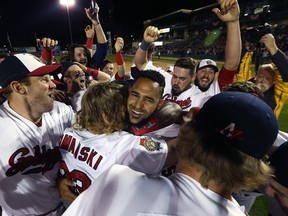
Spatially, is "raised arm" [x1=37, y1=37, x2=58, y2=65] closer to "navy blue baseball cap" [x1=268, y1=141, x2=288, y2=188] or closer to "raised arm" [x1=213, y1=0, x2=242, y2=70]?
"raised arm" [x1=213, y1=0, x2=242, y2=70]

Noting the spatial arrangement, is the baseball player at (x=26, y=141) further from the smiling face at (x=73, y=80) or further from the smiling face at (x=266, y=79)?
the smiling face at (x=266, y=79)

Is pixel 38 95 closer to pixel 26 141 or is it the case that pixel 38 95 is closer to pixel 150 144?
pixel 26 141

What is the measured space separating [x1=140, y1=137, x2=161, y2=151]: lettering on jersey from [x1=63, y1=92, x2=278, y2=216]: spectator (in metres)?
0.57

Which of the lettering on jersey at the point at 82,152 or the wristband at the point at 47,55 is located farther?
the wristband at the point at 47,55

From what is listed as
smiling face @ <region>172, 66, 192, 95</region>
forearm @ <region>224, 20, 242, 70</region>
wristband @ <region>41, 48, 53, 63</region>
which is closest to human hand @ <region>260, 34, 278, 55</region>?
forearm @ <region>224, 20, 242, 70</region>

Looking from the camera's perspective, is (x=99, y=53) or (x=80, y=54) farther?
(x=99, y=53)

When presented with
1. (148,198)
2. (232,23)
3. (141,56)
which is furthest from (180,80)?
(148,198)

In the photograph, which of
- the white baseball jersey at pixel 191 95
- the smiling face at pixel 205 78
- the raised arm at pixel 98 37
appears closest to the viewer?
the white baseball jersey at pixel 191 95

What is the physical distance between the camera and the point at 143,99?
2.29m

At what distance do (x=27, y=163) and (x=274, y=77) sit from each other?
3.95 m

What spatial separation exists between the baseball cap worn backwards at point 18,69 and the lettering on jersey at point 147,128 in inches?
43.0

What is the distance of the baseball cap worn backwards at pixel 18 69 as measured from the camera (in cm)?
192

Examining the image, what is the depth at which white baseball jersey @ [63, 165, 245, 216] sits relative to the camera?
87 centimetres

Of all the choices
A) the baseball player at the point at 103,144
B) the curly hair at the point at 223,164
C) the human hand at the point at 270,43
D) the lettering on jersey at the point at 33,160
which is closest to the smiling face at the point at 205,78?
the human hand at the point at 270,43
